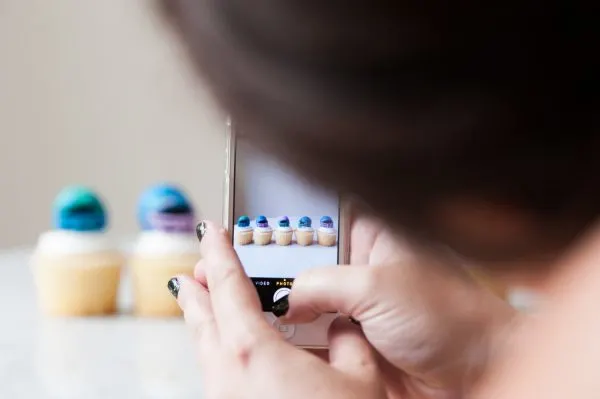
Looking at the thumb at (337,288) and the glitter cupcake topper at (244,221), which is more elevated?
the glitter cupcake topper at (244,221)

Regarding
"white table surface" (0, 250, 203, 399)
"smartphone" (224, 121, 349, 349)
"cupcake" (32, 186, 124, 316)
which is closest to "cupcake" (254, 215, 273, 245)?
"smartphone" (224, 121, 349, 349)

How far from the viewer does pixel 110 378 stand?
0.54 m

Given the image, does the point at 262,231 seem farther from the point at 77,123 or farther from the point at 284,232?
the point at 77,123

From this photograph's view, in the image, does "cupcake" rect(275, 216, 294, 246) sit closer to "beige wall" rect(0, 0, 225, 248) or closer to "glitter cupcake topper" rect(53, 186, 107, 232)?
"glitter cupcake topper" rect(53, 186, 107, 232)

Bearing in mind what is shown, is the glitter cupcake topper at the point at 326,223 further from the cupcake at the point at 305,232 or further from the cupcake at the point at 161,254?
the cupcake at the point at 161,254

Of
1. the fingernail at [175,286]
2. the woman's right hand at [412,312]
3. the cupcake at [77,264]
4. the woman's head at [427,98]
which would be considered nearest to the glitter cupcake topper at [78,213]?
the cupcake at [77,264]

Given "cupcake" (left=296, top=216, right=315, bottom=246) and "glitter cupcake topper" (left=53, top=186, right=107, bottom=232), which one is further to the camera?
"glitter cupcake topper" (left=53, top=186, right=107, bottom=232)

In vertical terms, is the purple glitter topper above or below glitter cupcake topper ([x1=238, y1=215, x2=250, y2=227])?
below

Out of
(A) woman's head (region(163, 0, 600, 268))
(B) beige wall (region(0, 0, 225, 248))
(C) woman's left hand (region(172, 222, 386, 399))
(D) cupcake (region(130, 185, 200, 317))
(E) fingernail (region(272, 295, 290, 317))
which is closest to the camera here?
(A) woman's head (region(163, 0, 600, 268))

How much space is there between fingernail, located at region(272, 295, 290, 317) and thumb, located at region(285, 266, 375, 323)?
0.02 meters

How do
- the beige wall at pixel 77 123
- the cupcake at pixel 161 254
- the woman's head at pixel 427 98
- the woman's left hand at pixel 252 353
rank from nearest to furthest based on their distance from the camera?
the woman's head at pixel 427 98
the woman's left hand at pixel 252 353
the cupcake at pixel 161 254
the beige wall at pixel 77 123

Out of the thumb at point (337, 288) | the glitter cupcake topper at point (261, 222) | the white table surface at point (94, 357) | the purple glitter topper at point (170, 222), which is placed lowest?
the white table surface at point (94, 357)

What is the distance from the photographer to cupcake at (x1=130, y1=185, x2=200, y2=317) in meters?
0.72

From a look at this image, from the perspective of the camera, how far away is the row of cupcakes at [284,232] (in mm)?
578
